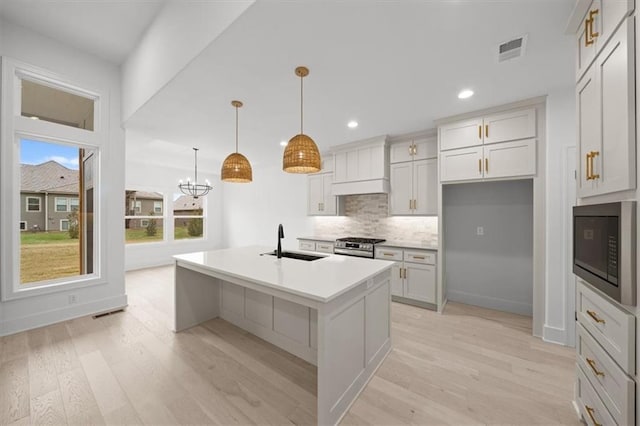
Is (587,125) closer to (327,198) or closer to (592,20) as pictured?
(592,20)

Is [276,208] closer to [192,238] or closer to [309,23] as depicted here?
[192,238]

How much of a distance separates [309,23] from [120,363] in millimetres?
3155

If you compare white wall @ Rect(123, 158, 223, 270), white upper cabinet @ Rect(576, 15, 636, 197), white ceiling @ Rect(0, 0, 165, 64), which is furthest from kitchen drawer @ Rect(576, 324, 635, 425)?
white wall @ Rect(123, 158, 223, 270)

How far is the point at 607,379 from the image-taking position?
47.7 inches

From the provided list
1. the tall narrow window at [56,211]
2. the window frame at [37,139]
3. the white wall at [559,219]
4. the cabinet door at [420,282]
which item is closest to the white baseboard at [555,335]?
the white wall at [559,219]

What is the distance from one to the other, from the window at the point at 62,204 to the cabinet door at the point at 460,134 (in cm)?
510

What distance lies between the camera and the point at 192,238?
7.13m

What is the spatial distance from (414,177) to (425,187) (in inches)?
9.1

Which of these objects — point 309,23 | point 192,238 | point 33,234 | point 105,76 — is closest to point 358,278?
point 309,23

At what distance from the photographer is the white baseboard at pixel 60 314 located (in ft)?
8.76

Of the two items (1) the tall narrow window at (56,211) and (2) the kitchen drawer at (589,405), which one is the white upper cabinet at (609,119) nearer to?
Answer: (2) the kitchen drawer at (589,405)

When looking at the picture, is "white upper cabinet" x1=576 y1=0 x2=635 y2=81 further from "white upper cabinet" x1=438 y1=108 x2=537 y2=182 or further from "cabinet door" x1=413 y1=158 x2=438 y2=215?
"cabinet door" x1=413 y1=158 x2=438 y2=215

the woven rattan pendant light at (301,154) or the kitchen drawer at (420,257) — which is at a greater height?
the woven rattan pendant light at (301,154)

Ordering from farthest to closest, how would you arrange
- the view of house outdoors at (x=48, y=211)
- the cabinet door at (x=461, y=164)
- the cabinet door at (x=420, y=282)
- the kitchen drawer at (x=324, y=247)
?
the kitchen drawer at (x=324, y=247) → the cabinet door at (x=420, y=282) → the cabinet door at (x=461, y=164) → the view of house outdoors at (x=48, y=211)
